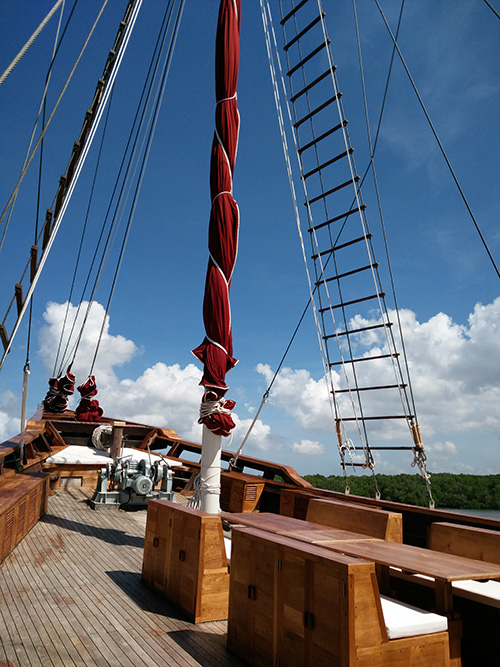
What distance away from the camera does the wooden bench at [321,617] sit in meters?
2.50

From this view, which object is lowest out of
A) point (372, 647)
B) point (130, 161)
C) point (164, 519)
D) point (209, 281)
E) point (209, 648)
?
point (209, 648)

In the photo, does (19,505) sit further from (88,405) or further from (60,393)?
(60,393)

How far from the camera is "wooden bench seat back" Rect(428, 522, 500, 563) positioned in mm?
3752

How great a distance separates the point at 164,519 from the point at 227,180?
4.01 m

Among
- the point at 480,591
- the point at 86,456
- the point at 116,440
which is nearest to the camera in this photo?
the point at 480,591

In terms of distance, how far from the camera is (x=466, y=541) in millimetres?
3959

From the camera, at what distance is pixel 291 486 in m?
6.98

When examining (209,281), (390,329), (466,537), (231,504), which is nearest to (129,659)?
(466,537)

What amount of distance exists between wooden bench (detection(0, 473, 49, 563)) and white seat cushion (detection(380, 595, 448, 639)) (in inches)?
149

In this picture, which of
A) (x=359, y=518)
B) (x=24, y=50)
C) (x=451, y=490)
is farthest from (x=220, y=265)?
(x=451, y=490)

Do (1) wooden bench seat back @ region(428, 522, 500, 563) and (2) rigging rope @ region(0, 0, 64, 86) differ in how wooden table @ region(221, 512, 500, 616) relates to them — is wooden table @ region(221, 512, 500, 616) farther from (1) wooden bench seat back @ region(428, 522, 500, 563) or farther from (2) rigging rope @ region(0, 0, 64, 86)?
(2) rigging rope @ region(0, 0, 64, 86)

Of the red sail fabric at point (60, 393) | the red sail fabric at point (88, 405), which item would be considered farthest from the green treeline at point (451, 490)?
the red sail fabric at point (60, 393)

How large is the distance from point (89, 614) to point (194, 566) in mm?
863

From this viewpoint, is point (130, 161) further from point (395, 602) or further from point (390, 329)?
point (395, 602)
